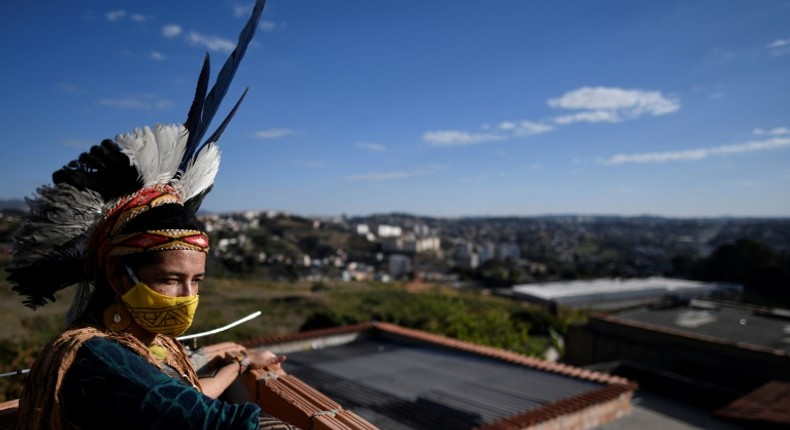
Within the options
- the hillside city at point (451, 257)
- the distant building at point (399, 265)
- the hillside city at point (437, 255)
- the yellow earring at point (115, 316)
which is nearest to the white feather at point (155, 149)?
the yellow earring at point (115, 316)

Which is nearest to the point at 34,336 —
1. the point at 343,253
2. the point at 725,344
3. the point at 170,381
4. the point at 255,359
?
the point at 255,359

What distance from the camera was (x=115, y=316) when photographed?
1740 mm

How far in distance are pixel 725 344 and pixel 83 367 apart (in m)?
15.6

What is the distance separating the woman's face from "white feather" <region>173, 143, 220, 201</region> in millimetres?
400

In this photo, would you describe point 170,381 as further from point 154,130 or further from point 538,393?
point 538,393

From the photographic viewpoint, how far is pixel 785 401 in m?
9.05

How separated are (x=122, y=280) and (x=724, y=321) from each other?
66.7 ft

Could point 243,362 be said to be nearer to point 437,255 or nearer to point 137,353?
point 137,353

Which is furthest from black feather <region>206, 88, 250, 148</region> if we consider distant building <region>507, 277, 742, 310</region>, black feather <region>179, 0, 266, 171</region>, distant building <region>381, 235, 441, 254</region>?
distant building <region>381, 235, 441, 254</region>

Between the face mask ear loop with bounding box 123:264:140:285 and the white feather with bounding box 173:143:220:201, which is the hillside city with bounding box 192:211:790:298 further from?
the face mask ear loop with bounding box 123:264:140:285

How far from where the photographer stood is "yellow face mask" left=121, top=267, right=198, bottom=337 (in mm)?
1690

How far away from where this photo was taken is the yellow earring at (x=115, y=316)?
5.70ft

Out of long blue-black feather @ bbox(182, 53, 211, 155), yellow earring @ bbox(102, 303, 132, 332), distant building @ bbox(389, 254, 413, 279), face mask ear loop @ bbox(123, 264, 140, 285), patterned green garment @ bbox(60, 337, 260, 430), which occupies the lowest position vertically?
distant building @ bbox(389, 254, 413, 279)

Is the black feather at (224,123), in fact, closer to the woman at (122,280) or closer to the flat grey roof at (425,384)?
the woman at (122,280)
